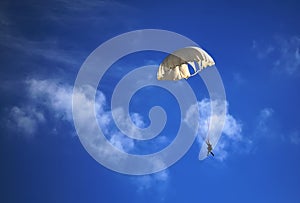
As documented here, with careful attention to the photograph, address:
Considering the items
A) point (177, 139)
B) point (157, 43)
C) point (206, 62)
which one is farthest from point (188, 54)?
point (177, 139)

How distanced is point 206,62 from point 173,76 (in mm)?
5312

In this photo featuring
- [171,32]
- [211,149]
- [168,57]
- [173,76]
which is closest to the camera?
[211,149]

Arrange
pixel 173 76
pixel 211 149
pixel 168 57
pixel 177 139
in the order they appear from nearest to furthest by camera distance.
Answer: pixel 211 149
pixel 168 57
pixel 173 76
pixel 177 139

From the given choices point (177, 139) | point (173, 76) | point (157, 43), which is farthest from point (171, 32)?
point (177, 139)

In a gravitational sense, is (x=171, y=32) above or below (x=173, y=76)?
above

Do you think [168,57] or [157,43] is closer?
[168,57]

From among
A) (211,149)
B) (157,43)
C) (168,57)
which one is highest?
(157,43)

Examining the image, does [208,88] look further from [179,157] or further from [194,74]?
[179,157]

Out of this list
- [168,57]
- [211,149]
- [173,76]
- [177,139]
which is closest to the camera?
[211,149]

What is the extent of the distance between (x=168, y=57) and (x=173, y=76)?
356cm

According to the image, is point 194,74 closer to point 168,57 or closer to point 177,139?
point 168,57

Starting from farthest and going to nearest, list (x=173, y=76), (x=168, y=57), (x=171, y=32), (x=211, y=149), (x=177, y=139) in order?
1. (x=177, y=139)
2. (x=171, y=32)
3. (x=173, y=76)
4. (x=168, y=57)
5. (x=211, y=149)

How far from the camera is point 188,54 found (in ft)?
132

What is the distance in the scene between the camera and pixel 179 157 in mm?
51438
